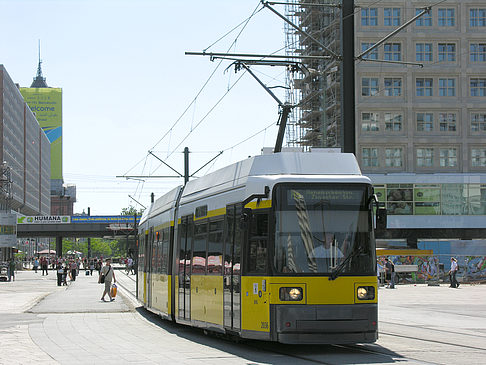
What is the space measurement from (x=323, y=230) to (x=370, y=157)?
53.3m

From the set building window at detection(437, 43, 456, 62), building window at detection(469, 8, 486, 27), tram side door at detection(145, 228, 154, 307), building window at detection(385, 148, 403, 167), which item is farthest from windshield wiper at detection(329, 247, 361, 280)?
Answer: building window at detection(469, 8, 486, 27)

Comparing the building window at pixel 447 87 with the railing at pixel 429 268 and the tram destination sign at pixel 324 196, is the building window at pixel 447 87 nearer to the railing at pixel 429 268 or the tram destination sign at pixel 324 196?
the railing at pixel 429 268

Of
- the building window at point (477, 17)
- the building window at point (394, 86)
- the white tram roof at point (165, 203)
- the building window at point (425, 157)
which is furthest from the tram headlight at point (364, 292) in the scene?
the building window at point (477, 17)

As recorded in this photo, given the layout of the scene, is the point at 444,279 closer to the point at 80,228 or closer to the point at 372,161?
the point at 372,161

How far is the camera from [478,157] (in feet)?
216

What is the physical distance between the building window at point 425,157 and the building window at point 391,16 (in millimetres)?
10217

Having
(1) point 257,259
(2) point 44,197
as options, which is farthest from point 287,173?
(2) point 44,197

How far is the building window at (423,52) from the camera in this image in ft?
213

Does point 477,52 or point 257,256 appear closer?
point 257,256

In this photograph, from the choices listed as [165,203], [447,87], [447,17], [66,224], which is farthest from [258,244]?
[66,224]

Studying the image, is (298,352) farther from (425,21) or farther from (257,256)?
(425,21)

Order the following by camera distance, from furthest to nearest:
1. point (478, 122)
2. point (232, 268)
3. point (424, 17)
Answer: point (478, 122)
point (424, 17)
point (232, 268)

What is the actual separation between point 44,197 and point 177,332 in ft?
584

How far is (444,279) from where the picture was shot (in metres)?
45.2
